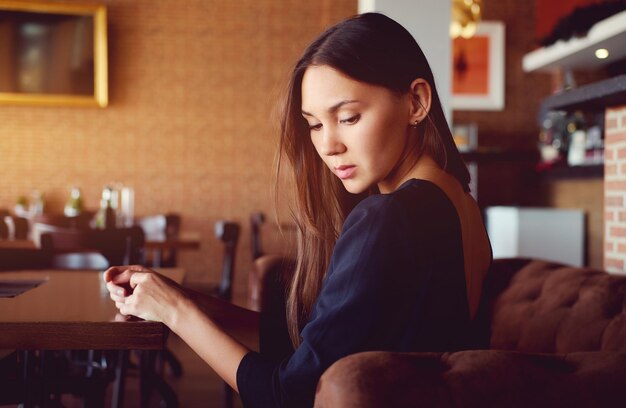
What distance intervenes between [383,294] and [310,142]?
52 cm

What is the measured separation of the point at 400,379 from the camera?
82 centimetres

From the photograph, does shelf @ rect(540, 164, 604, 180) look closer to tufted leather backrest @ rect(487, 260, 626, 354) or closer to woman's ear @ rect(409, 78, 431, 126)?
tufted leather backrest @ rect(487, 260, 626, 354)

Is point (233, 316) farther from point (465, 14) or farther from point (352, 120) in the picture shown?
point (465, 14)

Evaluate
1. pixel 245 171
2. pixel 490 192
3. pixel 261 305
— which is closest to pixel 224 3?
pixel 245 171

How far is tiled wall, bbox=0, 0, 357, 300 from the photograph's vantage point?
6680 millimetres

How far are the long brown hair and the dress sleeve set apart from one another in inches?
9.4

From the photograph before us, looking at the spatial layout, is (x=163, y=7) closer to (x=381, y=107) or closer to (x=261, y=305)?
(x=261, y=305)

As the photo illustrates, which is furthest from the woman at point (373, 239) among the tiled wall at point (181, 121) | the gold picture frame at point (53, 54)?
the gold picture frame at point (53, 54)

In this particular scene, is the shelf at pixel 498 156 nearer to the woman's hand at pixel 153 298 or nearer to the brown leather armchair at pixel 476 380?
the woman's hand at pixel 153 298

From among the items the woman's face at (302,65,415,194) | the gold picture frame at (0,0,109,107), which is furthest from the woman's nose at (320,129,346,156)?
the gold picture frame at (0,0,109,107)

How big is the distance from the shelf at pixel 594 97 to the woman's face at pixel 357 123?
1.06 metres

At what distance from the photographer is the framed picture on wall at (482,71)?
7375 mm

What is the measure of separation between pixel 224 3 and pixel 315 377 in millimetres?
6476

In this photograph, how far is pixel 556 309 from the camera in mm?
1745
